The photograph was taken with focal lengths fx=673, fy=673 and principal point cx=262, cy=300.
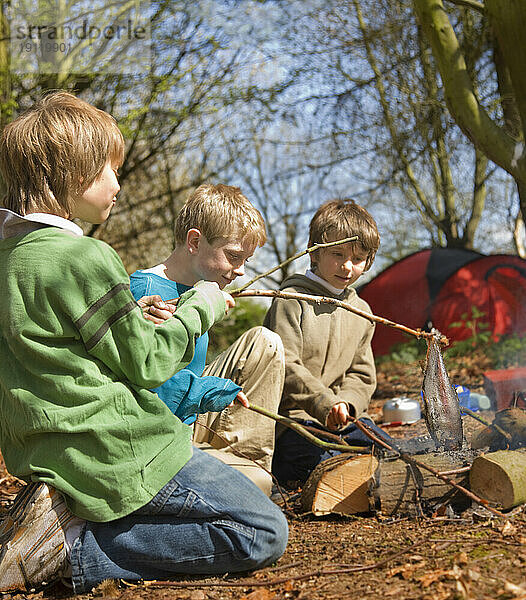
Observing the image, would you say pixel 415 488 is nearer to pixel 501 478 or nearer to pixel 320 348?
pixel 501 478

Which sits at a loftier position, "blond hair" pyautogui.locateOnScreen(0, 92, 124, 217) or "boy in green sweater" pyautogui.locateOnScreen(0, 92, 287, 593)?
"blond hair" pyautogui.locateOnScreen(0, 92, 124, 217)

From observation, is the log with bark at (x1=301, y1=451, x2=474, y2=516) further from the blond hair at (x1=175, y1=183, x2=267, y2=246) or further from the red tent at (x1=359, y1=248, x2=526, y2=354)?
the red tent at (x1=359, y1=248, x2=526, y2=354)

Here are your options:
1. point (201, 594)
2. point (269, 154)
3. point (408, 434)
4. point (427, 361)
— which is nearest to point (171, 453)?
point (201, 594)

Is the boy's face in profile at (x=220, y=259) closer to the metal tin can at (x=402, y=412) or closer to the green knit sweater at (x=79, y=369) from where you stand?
the green knit sweater at (x=79, y=369)

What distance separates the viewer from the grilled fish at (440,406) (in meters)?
2.90

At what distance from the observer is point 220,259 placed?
3.01 meters

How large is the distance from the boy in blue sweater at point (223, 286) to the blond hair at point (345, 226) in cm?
67

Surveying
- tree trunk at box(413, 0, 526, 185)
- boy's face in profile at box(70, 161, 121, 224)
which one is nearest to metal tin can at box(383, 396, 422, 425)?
tree trunk at box(413, 0, 526, 185)

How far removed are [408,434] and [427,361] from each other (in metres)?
1.46

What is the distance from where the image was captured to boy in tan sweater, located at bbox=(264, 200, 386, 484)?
3418 mm

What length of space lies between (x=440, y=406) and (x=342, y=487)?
0.55 m

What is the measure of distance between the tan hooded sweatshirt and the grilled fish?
1.58ft

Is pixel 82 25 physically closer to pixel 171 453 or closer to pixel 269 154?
pixel 269 154

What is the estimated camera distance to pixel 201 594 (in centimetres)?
208
